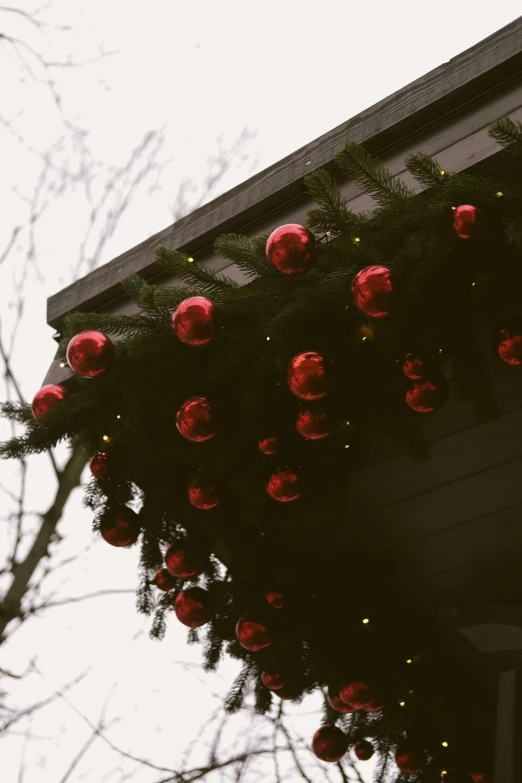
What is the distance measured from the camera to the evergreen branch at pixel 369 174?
2.03 m

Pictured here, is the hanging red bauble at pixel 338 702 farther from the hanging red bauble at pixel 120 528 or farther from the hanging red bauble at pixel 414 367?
the hanging red bauble at pixel 414 367

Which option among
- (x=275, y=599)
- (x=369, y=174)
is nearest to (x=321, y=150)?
(x=369, y=174)

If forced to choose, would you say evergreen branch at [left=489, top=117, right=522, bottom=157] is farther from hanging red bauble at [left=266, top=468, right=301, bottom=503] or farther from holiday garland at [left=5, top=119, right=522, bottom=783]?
hanging red bauble at [left=266, top=468, right=301, bottom=503]

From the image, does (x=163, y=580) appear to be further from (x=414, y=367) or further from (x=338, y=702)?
(x=414, y=367)

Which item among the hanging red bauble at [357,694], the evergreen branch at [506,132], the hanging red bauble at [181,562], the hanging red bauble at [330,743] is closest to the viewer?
the evergreen branch at [506,132]

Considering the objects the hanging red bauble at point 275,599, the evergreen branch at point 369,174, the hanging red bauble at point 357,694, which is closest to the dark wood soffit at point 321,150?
the evergreen branch at point 369,174

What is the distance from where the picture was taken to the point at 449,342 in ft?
7.04

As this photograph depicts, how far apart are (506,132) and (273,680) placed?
7.00ft

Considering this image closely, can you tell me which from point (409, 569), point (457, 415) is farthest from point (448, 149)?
point (409, 569)

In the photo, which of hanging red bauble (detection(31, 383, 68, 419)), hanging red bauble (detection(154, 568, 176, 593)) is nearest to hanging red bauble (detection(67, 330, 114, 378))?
hanging red bauble (detection(31, 383, 68, 419))

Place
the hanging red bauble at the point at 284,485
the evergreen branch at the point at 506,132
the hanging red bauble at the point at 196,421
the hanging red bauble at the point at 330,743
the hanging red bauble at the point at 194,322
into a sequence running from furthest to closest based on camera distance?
the hanging red bauble at the point at 330,743 → the hanging red bauble at the point at 284,485 → the hanging red bauble at the point at 196,421 → the hanging red bauble at the point at 194,322 → the evergreen branch at the point at 506,132

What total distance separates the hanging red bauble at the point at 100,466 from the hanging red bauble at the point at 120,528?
134 millimetres

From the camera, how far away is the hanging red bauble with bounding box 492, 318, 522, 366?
203cm

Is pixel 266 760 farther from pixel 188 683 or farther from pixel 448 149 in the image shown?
pixel 448 149
